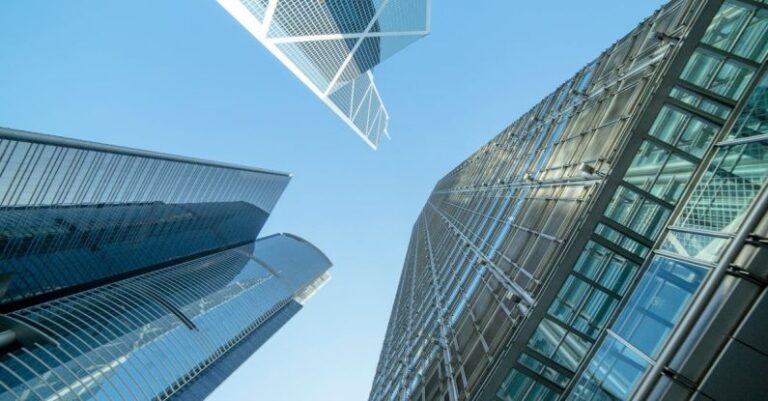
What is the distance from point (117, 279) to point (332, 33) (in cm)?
7171

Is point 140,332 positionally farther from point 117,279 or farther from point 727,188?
point 727,188

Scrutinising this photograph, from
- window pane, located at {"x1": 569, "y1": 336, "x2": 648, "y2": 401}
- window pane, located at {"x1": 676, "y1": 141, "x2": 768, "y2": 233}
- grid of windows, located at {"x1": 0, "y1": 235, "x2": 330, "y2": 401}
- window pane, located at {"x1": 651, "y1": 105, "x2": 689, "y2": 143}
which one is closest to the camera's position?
window pane, located at {"x1": 676, "y1": 141, "x2": 768, "y2": 233}

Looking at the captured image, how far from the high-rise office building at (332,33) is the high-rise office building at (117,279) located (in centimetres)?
3280

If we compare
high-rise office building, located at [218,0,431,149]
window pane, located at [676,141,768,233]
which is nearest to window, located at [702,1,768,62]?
window pane, located at [676,141,768,233]

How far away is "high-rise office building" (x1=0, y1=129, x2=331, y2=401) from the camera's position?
58.4 meters

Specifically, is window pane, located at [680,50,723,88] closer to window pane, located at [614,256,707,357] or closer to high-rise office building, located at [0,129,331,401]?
window pane, located at [614,256,707,357]

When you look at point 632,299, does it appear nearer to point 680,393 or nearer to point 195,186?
point 680,393

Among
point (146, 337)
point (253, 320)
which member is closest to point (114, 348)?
point (146, 337)

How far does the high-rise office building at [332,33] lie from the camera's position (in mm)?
103812

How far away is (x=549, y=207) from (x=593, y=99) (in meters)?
5.21

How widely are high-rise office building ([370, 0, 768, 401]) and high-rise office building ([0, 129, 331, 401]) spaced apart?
172 feet

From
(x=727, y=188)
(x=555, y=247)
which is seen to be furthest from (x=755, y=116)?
(x=555, y=247)

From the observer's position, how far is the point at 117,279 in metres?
93.4

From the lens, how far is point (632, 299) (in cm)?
1023
